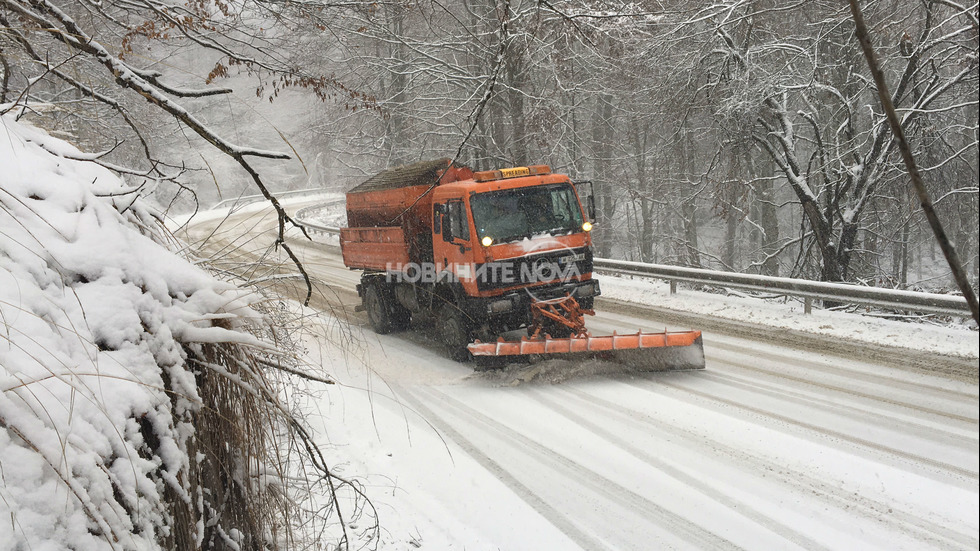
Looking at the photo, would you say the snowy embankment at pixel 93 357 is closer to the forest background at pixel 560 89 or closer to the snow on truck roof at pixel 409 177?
the forest background at pixel 560 89

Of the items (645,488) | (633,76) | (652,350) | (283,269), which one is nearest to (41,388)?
(283,269)

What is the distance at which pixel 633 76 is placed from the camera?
529 inches

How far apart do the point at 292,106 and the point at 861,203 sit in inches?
835

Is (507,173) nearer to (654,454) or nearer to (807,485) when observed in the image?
(654,454)

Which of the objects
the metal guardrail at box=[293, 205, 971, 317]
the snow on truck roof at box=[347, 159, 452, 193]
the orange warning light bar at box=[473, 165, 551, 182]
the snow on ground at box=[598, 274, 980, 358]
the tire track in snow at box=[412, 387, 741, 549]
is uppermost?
the snow on truck roof at box=[347, 159, 452, 193]

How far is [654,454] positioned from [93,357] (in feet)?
16.2

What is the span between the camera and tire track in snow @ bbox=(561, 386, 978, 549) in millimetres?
4125

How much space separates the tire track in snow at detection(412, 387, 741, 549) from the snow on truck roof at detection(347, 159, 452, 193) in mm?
4193

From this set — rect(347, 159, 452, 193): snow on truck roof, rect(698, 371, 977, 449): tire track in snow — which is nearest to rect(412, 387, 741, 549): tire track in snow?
rect(698, 371, 977, 449): tire track in snow

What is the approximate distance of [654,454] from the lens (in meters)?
5.66

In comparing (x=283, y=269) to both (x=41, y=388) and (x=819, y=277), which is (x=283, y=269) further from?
(x=819, y=277)

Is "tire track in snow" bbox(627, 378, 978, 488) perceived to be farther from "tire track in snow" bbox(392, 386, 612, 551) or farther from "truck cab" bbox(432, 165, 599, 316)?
"tire track in snow" bbox(392, 386, 612, 551)

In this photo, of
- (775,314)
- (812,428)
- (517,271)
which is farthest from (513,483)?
(775,314)

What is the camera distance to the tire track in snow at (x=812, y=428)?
4769mm
